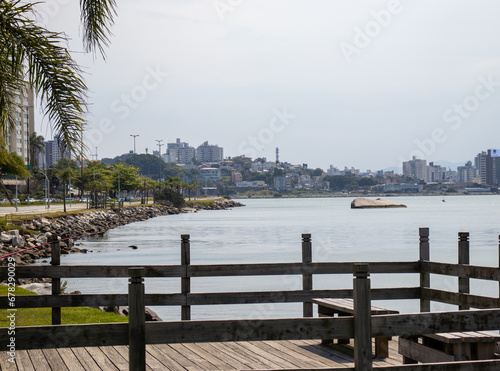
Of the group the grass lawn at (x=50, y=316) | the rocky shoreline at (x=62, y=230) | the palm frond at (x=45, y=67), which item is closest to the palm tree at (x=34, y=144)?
the rocky shoreline at (x=62, y=230)

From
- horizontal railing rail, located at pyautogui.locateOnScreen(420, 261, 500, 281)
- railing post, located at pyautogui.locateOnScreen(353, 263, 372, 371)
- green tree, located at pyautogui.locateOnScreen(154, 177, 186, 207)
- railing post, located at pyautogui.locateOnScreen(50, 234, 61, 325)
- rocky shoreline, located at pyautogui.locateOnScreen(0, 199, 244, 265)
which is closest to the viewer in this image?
railing post, located at pyautogui.locateOnScreen(353, 263, 372, 371)

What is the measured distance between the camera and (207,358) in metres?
7.95

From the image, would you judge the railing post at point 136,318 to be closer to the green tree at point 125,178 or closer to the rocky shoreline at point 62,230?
the rocky shoreline at point 62,230

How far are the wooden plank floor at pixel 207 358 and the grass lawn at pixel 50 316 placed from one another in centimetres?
337

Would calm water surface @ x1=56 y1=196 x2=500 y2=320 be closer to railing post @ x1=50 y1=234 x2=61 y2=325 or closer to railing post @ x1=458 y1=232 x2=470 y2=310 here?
railing post @ x1=50 y1=234 x2=61 y2=325

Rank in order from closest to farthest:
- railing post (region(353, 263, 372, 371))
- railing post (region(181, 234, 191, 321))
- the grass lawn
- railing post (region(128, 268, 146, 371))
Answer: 1. railing post (region(128, 268, 146, 371))
2. railing post (region(353, 263, 372, 371))
3. railing post (region(181, 234, 191, 321))
4. the grass lawn

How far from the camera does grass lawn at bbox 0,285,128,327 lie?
37.8 ft

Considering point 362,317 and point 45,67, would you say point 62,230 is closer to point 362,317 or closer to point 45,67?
point 45,67

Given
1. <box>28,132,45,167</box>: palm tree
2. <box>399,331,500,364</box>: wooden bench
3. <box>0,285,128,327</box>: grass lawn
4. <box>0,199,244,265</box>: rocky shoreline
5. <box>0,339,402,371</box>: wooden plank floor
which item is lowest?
<box>0,199,244,265</box>: rocky shoreline

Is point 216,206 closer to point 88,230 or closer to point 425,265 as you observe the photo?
point 88,230

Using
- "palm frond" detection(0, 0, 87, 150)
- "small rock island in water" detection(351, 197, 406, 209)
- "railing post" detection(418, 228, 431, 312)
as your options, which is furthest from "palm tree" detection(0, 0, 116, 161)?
"small rock island in water" detection(351, 197, 406, 209)

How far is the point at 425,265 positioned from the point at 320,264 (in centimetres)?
150

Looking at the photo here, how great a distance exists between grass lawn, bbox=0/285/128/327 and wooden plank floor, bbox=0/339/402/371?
133 inches

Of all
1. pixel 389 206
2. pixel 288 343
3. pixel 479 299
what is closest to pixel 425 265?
pixel 479 299
